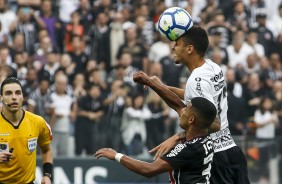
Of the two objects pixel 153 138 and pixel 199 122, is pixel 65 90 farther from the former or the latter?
pixel 199 122

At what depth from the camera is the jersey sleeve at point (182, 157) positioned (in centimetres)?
928

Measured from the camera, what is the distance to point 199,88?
10.2 meters

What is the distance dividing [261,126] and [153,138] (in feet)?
7.60

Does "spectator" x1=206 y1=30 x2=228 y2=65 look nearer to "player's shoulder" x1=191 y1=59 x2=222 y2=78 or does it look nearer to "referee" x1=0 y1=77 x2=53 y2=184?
"referee" x1=0 y1=77 x2=53 y2=184

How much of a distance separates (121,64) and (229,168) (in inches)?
407

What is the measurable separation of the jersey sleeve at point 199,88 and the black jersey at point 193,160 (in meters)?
0.86

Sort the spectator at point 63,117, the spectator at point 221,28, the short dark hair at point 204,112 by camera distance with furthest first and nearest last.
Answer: the spectator at point 221,28 → the spectator at point 63,117 → the short dark hair at point 204,112

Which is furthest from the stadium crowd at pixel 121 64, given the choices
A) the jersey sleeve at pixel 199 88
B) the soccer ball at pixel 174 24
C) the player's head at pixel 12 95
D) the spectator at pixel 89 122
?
the jersey sleeve at pixel 199 88

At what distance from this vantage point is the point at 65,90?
63.2 ft

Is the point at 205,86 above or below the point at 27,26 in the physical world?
below

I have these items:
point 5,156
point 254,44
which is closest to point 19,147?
point 5,156

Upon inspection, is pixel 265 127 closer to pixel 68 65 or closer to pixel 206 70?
pixel 68 65

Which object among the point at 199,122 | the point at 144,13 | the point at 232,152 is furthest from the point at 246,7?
the point at 199,122

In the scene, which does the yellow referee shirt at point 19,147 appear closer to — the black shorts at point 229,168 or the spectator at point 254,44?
the black shorts at point 229,168
